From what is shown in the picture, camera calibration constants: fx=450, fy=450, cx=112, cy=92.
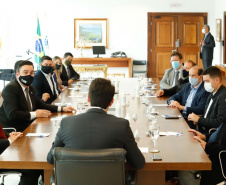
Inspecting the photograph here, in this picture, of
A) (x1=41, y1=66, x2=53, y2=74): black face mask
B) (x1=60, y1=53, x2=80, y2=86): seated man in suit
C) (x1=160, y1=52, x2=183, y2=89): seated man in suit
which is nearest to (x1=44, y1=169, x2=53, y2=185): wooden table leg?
(x1=41, y1=66, x2=53, y2=74): black face mask

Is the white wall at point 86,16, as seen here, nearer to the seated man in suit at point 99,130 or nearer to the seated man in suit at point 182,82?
the seated man in suit at point 182,82

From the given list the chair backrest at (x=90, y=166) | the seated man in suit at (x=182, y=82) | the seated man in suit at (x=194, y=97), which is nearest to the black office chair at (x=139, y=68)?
the seated man in suit at (x=182, y=82)

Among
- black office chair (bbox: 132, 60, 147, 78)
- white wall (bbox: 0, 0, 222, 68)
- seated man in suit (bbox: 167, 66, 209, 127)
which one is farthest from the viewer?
black office chair (bbox: 132, 60, 147, 78)

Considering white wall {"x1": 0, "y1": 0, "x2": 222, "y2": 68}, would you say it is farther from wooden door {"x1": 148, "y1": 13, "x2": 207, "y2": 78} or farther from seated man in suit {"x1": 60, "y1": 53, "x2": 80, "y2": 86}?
seated man in suit {"x1": 60, "y1": 53, "x2": 80, "y2": 86}

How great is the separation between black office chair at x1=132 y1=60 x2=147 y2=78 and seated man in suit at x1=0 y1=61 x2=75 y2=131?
9742 mm

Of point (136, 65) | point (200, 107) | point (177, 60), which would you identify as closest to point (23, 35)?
point (136, 65)

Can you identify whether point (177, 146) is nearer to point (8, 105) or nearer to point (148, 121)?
point (148, 121)

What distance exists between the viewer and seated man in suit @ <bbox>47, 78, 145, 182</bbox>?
2.94 m

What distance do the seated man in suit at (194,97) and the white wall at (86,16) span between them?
8991 mm

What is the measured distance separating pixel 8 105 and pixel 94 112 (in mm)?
2223

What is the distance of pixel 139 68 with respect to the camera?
15383mm

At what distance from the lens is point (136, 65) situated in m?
15.4

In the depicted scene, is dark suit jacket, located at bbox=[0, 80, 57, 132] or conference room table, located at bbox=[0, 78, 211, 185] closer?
conference room table, located at bbox=[0, 78, 211, 185]

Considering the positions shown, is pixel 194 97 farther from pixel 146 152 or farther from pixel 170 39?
pixel 170 39
